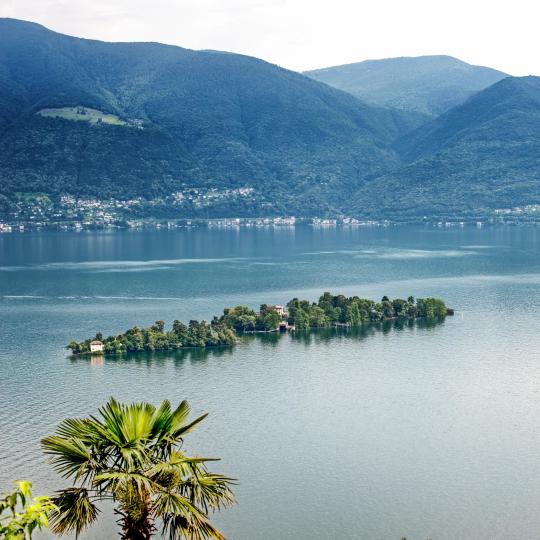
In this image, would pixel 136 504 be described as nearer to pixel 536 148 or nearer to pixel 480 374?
pixel 480 374

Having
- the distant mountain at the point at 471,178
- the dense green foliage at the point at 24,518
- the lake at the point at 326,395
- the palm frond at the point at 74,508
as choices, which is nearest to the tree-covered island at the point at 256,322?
the lake at the point at 326,395

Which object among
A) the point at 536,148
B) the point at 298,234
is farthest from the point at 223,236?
the point at 536,148

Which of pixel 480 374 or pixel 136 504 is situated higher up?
pixel 136 504

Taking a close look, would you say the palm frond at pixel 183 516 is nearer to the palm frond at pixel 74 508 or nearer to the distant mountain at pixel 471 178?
the palm frond at pixel 74 508

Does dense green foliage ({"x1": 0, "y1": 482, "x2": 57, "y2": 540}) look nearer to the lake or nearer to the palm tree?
the palm tree

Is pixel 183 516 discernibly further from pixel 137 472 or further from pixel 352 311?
pixel 352 311

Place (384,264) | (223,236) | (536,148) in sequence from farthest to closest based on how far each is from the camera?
(536,148)
(223,236)
(384,264)

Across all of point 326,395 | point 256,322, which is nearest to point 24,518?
point 326,395
